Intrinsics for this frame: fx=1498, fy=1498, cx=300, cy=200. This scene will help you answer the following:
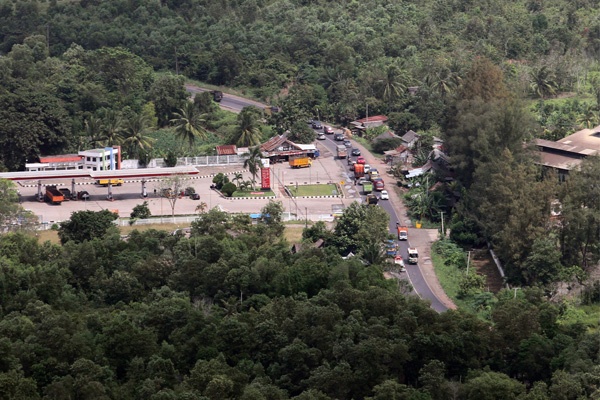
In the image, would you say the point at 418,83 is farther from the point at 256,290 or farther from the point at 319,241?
the point at 256,290

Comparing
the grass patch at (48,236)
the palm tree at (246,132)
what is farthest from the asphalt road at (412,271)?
the grass patch at (48,236)

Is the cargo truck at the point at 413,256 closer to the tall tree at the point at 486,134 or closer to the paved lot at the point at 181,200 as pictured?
the tall tree at the point at 486,134

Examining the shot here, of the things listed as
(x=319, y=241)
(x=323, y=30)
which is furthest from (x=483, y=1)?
(x=319, y=241)

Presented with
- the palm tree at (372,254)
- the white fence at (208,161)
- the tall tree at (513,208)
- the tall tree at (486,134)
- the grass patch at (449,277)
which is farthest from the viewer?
the white fence at (208,161)

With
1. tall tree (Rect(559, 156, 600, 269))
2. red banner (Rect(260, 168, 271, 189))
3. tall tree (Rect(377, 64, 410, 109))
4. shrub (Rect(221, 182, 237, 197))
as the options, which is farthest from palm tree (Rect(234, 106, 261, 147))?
tall tree (Rect(559, 156, 600, 269))

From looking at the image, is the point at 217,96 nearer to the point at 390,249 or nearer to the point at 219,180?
the point at 219,180
